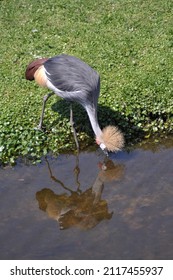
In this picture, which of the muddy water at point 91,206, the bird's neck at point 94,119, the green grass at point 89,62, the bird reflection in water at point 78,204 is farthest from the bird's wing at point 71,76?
the bird reflection in water at point 78,204

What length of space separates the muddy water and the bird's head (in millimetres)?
282

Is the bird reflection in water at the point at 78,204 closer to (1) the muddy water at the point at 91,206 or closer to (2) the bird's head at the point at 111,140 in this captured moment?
(1) the muddy water at the point at 91,206

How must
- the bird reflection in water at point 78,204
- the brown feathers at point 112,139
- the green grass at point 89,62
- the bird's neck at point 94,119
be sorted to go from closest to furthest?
the bird reflection in water at point 78,204, the brown feathers at point 112,139, the bird's neck at point 94,119, the green grass at point 89,62

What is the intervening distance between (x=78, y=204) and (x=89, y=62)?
309cm

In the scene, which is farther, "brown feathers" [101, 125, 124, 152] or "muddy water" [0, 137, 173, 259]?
"brown feathers" [101, 125, 124, 152]

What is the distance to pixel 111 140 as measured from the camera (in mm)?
8383

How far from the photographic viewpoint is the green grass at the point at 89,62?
29.5 feet

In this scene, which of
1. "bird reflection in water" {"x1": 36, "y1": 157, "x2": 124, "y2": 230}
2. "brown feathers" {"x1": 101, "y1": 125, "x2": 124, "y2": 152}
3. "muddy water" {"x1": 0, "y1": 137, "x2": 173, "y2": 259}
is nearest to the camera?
"muddy water" {"x1": 0, "y1": 137, "x2": 173, "y2": 259}

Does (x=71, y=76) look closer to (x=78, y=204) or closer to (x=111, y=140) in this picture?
(x=111, y=140)

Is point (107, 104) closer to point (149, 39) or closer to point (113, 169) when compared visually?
point (113, 169)

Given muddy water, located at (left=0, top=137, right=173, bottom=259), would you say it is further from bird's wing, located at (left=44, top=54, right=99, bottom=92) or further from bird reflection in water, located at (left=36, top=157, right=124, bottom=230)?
bird's wing, located at (left=44, top=54, right=99, bottom=92)

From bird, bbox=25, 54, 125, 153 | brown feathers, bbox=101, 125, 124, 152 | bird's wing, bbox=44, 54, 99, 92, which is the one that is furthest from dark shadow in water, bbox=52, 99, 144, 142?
bird's wing, bbox=44, 54, 99, 92

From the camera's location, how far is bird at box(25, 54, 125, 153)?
8.41 m

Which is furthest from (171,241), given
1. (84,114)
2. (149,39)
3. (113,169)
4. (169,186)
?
(149,39)
